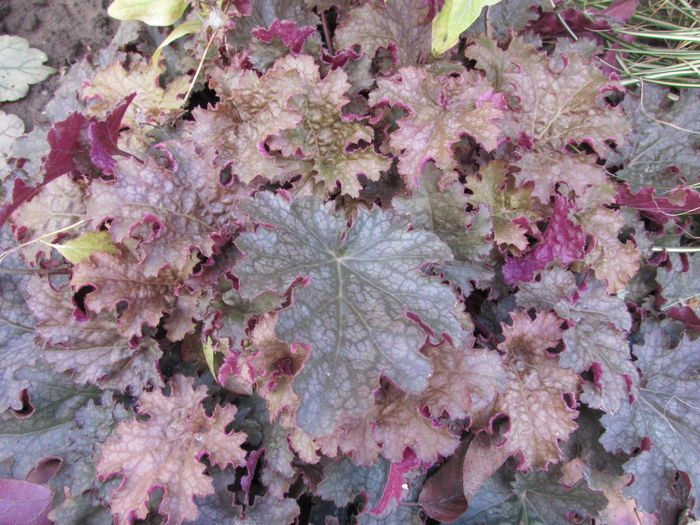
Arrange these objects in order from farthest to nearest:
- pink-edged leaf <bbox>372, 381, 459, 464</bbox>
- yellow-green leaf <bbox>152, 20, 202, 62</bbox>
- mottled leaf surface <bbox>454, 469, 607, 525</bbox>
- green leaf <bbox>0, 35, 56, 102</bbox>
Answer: green leaf <bbox>0, 35, 56, 102</bbox> → yellow-green leaf <bbox>152, 20, 202, 62</bbox> → mottled leaf surface <bbox>454, 469, 607, 525</bbox> → pink-edged leaf <bbox>372, 381, 459, 464</bbox>

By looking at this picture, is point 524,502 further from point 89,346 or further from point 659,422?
point 89,346

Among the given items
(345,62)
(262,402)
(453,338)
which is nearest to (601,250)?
(453,338)

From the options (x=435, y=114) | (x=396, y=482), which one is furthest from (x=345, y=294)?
(x=435, y=114)

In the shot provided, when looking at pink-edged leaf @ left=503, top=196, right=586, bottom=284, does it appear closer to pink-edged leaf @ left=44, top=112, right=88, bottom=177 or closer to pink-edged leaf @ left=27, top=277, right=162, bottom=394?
pink-edged leaf @ left=27, top=277, right=162, bottom=394

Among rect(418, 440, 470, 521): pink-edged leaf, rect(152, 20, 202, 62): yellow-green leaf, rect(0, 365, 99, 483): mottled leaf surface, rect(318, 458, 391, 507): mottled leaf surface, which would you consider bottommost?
rect(418, 440, 470, 521): pink-edged leaf

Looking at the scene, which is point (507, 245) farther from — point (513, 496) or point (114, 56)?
point (114, 56)

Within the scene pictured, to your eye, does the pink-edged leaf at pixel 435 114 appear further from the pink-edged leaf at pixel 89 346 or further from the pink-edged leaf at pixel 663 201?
the pink-edged leaf at pixel 89 346

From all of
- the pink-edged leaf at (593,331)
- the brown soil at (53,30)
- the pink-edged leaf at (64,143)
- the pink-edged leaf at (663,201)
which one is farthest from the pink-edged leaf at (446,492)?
the brown soil at (53,30)

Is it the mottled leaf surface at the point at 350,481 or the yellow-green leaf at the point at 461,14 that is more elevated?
the yellow-green leaf at the point at 461,14

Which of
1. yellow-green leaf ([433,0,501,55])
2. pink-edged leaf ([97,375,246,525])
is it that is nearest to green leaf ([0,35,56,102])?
pink-edged leaf ([97,375,246,525])
